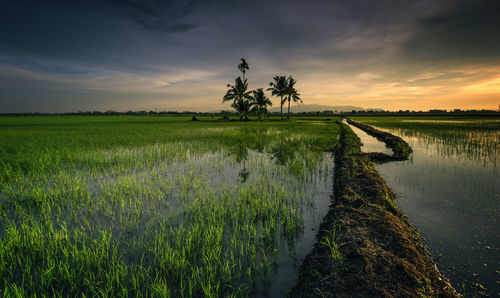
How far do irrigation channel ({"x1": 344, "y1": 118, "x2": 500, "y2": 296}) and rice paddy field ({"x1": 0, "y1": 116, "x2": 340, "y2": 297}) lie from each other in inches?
65.8

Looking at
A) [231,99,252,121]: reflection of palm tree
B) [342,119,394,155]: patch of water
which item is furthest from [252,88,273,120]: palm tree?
[342,119,394,155]: patch of water

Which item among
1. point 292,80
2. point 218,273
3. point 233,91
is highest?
point 292,80

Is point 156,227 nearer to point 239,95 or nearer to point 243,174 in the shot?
point 243,174

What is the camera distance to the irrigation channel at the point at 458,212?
252 cm

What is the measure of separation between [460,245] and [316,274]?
93.2 inches

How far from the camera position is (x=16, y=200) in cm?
459

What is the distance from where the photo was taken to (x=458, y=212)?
4.03 m

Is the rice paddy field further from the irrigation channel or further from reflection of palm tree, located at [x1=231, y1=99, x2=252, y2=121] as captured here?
reflection of palm tree, located at [x1=231, y1=99, x2=252, y2=121]

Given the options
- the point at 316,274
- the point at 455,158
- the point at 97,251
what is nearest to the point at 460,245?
the point at 316,274

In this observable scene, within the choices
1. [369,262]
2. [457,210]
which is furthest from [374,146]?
[369,262]

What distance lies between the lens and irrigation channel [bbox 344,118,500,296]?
2.52 metres

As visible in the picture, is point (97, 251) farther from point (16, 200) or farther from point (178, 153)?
point (178, 153)

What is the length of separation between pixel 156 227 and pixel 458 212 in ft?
18.4

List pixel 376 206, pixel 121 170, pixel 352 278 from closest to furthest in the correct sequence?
pixel 352 278 → pixel 376 206 → pixel 121 170
